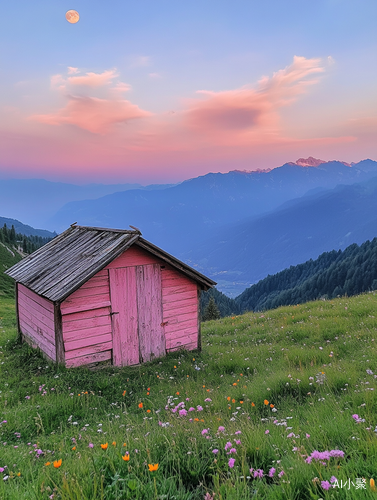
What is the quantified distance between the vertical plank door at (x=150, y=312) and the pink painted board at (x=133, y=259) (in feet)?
0.63

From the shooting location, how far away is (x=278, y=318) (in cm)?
1684

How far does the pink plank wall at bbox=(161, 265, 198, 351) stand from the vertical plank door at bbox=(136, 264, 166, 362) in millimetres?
252

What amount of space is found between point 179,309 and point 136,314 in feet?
6.50

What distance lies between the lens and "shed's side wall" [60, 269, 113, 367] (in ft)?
33.7

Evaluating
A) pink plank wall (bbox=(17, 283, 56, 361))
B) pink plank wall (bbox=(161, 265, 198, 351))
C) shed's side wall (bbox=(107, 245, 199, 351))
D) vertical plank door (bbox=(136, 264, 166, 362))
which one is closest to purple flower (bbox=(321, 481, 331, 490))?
vertical plank door (bbox=(136, 264, 166, 362))

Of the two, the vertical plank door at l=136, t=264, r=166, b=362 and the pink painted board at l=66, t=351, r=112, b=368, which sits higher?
the vertical plank door at l=136, t=264, r=166, b=362

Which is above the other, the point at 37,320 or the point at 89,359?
the point at 37,320

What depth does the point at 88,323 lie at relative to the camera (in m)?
10.6

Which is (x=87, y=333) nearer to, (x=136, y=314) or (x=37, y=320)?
(x=136, y=314)

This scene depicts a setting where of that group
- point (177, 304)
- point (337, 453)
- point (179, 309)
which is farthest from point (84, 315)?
point (337, 453)

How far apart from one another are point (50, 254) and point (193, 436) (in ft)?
39.2

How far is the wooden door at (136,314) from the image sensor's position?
11133mm

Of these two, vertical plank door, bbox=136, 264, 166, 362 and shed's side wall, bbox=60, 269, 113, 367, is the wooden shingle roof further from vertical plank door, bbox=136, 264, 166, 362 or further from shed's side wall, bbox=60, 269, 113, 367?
vertical plank door, bbox=136, 264, 166, 362

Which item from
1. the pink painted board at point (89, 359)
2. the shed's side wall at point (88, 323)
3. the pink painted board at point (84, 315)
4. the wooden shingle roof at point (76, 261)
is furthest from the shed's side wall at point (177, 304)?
the pink painted board at point (89, 359)
